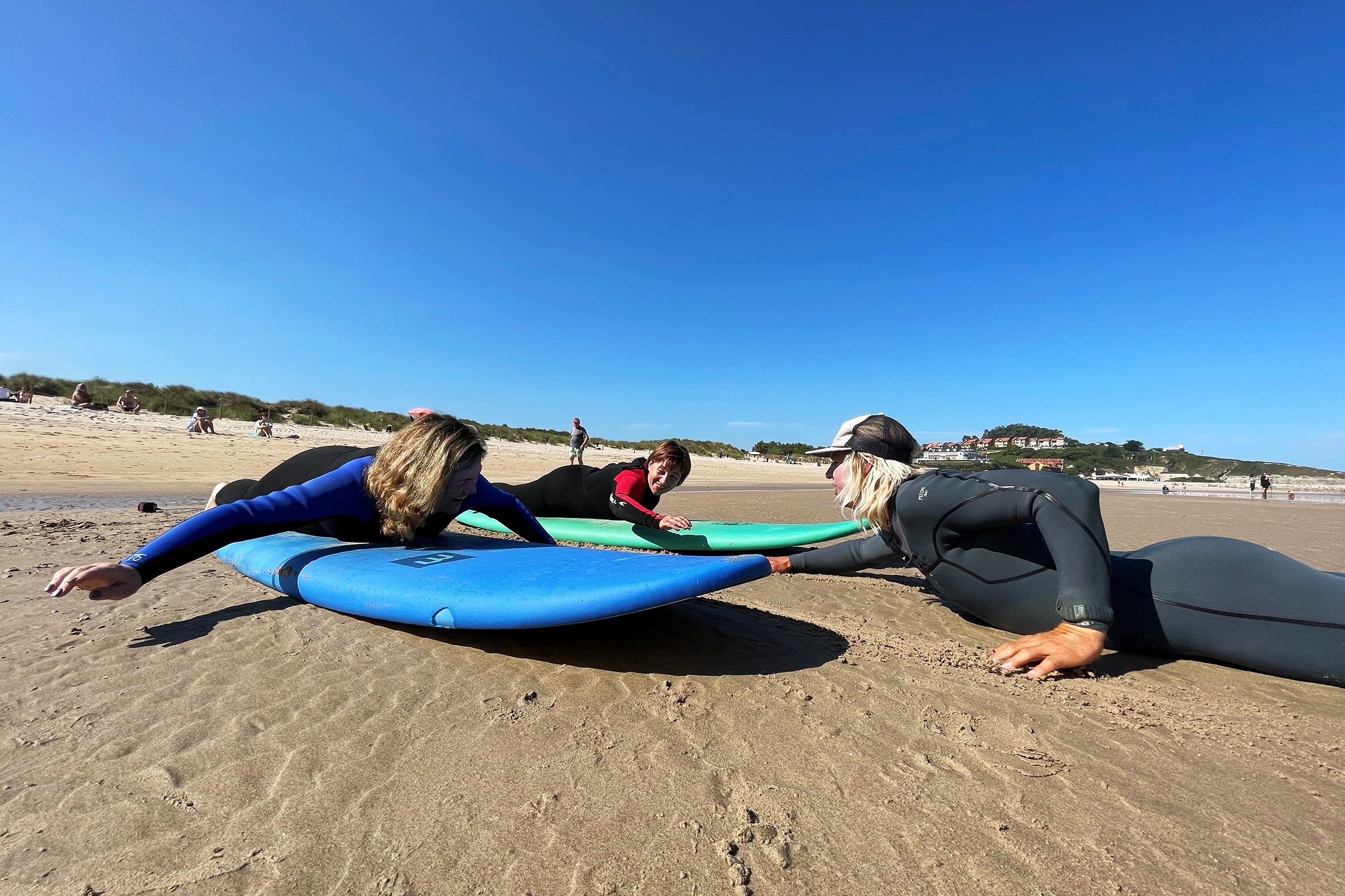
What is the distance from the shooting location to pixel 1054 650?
194 centimetres

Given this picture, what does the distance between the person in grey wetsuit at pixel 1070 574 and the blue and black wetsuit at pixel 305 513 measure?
2.10 meters

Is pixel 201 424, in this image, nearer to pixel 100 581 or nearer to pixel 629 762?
pixel 100 581

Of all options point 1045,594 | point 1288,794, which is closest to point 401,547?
point 1045,594

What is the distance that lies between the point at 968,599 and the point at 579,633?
176cm

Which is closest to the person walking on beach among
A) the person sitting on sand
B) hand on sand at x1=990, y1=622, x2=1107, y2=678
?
the person sitting on sand

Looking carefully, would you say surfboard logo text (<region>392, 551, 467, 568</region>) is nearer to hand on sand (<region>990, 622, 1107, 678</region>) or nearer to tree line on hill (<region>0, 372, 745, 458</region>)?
hand on sand (<region>990, 622, 1107, 678</region>)

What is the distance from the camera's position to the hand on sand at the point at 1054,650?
187cm

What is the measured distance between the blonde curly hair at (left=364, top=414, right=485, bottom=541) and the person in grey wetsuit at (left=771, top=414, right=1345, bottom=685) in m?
1.83

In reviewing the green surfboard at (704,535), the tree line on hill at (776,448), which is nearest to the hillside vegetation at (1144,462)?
the tree line on hill at (776,448)

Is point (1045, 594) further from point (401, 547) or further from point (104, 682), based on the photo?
point (104, 682)

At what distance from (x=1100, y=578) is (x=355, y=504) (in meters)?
3.35

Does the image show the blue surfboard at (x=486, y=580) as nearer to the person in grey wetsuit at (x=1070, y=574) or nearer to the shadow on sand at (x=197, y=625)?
the shadow on sand at (x=197, y=625)

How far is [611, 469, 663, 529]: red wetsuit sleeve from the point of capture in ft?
15.6

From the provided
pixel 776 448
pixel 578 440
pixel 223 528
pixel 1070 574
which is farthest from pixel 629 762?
pixel 776 448
